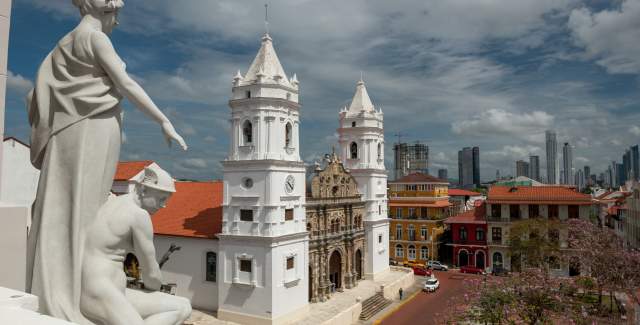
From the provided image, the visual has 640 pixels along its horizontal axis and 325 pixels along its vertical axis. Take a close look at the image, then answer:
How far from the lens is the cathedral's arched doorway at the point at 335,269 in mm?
34125

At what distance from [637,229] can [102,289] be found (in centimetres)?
4852

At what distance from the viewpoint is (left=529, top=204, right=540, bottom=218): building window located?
1671 inches

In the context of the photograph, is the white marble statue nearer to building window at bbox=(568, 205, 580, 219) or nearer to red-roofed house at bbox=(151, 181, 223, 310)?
red-roofed house at bbox=(151, 181, 223, 310)

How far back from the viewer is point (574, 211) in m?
41.1

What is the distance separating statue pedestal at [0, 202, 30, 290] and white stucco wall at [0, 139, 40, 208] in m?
20.7

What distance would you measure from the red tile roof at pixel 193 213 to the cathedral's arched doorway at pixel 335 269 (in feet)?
31.8

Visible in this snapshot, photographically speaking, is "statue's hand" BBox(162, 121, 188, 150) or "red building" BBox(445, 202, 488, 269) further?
"red building" BBox(445, 202, 488, 269)

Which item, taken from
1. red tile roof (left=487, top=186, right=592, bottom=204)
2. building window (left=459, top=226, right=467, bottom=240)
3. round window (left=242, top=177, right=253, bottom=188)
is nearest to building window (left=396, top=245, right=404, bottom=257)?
building window (left=459, top=226, right=467, bottom=240)

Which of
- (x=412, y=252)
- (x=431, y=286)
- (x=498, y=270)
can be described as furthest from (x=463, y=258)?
(x=431, y=286)

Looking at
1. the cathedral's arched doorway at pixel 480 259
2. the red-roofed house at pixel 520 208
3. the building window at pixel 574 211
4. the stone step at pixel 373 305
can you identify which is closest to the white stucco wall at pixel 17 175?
the stone step at pixel 373 305

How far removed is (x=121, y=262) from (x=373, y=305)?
29999 mm

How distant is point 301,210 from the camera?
2780 cm

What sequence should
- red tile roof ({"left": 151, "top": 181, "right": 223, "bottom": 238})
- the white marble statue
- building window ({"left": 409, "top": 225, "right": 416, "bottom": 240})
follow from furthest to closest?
building window ({"left": 409, "top": 225, "right": 416, "bottom": 240}) < red tile roof ({"left": 151, "top": 181, "right": 223, "bottom": 238}) < the white marble statue

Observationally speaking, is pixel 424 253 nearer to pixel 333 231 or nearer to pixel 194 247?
pixel 333 231
